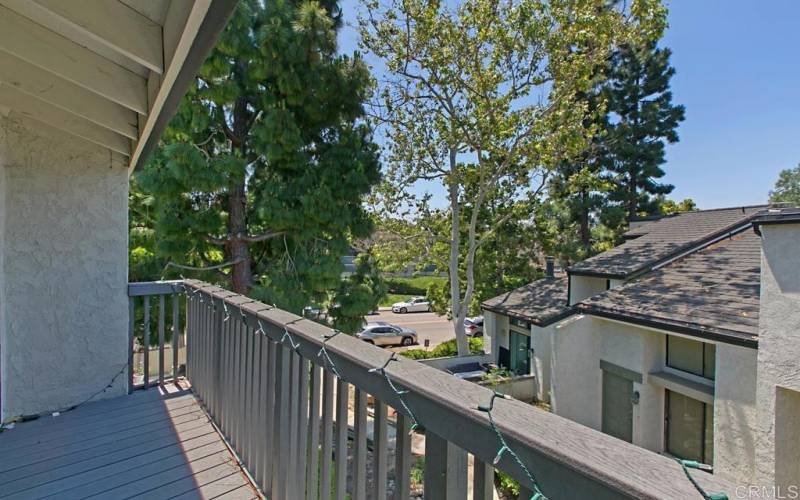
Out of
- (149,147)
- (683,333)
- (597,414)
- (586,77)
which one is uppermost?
(586,77)

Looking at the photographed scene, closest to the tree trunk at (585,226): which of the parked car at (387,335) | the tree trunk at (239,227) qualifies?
the parked car at (387,335)

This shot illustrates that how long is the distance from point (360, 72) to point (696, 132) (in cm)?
1659

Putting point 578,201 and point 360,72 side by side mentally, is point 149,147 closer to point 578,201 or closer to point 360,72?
point 360,72

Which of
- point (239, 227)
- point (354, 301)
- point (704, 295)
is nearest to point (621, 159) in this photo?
point (704, 295)

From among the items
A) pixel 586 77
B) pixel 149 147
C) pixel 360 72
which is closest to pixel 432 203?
pixel 586 77

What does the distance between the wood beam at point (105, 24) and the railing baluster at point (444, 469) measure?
6.96 feet

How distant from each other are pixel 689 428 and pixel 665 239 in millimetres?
6139

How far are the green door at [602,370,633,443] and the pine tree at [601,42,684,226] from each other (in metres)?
Answer: 9.33

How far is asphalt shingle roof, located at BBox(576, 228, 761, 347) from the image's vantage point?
21.7 feet

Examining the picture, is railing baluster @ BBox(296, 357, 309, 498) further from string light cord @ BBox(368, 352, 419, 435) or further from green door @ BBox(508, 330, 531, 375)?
green door @ BBox(508, 330, 531, 375)

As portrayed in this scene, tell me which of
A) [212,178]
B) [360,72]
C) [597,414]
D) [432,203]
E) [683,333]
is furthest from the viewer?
[432,203]

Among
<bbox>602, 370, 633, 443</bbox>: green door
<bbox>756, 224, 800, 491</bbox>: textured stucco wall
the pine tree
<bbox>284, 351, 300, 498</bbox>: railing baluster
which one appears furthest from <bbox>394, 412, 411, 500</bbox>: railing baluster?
the pine tree

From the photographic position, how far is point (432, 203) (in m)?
14.4

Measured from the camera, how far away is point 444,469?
2.96 feet
